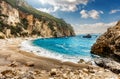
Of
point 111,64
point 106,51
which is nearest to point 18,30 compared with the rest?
point 106,51

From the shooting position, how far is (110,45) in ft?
181

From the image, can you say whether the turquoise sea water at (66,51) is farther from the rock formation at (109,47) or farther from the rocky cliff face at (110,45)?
the rock formation at (109,47)

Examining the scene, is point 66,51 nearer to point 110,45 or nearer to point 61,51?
point 61,51

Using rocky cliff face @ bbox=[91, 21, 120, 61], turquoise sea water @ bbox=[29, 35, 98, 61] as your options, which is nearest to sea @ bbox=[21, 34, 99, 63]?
turquoise sea water @ bbox=[29, 35, 98, 61]

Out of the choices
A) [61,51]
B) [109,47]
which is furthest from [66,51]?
[109,47]

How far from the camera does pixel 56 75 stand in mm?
30219

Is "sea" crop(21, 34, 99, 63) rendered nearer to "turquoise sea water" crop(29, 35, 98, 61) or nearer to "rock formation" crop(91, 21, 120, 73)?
"turquoise sea water" crop(29, 35, 98, 61)

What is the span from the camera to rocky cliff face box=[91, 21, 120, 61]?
1991 inches

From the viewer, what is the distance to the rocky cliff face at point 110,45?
50581mm

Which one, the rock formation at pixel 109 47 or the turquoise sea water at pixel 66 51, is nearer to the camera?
the rock formation at pixel 109 47

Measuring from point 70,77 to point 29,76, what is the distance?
6.08 meters

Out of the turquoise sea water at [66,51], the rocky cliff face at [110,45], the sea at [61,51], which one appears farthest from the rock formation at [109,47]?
the turquoise sea water at [66,51]

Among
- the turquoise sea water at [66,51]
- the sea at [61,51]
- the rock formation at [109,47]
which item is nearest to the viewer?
the rock formation at [109,47]

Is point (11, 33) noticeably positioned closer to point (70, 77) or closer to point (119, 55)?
point (119, 55)
